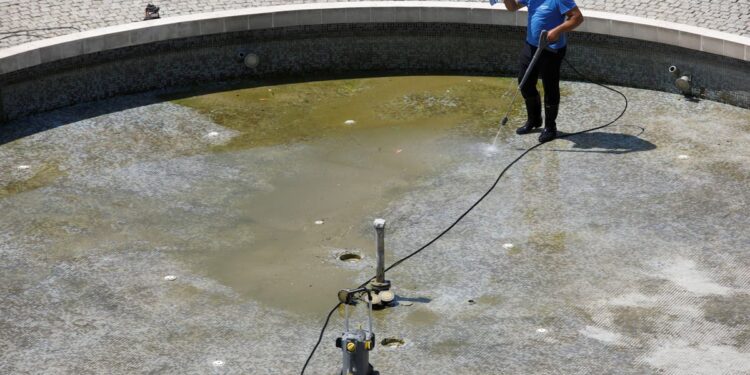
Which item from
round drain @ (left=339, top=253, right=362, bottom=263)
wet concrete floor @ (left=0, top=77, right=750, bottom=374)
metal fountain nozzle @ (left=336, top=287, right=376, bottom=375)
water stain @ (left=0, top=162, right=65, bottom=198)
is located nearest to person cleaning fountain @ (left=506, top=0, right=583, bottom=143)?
wet concrete floor @ (left=0, top=77, right=750, bottom=374)

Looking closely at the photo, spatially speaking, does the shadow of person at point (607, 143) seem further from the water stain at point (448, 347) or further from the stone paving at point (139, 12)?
the water stain at point (448, 347)

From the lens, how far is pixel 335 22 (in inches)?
526

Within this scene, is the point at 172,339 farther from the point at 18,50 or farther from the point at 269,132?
the point at 18,50

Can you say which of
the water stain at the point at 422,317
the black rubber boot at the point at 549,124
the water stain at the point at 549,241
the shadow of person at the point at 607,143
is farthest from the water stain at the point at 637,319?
the black rubber boot at the point at 549,124

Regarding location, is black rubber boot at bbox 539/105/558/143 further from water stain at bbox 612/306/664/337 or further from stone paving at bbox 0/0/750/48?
water stain at bbox 612/306/664/337

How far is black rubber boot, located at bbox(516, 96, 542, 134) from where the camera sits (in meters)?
11.8

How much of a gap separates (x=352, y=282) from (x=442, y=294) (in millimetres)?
648

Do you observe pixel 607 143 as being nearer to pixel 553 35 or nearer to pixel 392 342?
pixel 553 35

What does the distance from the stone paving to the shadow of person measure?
1.95 metres

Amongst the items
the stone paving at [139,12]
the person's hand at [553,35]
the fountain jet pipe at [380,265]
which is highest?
the person's hand at [553,35]

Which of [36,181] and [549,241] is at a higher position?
[36,181]

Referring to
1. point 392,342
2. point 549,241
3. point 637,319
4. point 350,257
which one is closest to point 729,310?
point 637,319

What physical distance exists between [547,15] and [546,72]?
21.0 inches

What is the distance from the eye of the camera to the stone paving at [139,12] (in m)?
13.0
